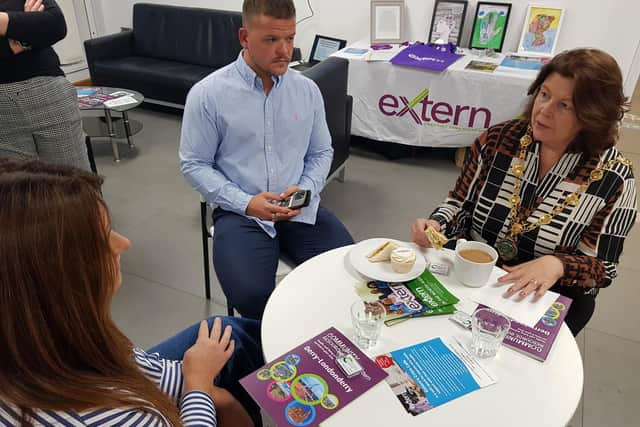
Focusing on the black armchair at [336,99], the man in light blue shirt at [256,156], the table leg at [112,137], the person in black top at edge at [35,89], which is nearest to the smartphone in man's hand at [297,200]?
the man in light blue shirt at [256,156]

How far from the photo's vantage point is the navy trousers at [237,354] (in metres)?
1.16

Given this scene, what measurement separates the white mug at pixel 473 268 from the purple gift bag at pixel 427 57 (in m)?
2.16

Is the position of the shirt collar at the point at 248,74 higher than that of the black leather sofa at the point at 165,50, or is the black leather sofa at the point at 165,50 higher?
the shirt collar at the point at 248,74

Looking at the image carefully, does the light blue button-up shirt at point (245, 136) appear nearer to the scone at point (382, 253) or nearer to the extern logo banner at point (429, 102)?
the scone at point (382, 253)

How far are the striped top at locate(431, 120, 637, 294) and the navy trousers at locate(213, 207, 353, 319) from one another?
43 centimetres

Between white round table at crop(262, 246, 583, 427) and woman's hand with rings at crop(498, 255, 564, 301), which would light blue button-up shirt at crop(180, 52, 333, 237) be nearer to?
white round table at crop(262, 246, 583, 427)

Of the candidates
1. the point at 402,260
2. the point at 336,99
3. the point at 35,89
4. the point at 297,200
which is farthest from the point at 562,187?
→ the point at 35,89

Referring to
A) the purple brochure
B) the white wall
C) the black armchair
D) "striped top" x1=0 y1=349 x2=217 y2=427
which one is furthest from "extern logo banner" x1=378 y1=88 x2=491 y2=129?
"striped top" x1=0 y1=349 x2=217 y2=427

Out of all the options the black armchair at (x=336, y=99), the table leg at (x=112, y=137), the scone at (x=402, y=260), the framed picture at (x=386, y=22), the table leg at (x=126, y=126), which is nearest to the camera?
the scone at (x=402, y=260)

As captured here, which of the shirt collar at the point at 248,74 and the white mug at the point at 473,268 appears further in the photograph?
the shirt collar at the point at 248,74

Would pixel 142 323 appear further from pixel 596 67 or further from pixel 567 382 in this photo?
pixel 596 67

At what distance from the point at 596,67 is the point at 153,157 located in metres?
3.10

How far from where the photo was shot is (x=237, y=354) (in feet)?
3.93

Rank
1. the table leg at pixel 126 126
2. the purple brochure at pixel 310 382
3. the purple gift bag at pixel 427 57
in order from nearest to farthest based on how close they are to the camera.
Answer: the purple brochure at pixel 310 382, the purple gift bag at pixel 427 57, the table leg at pixel 126 126
